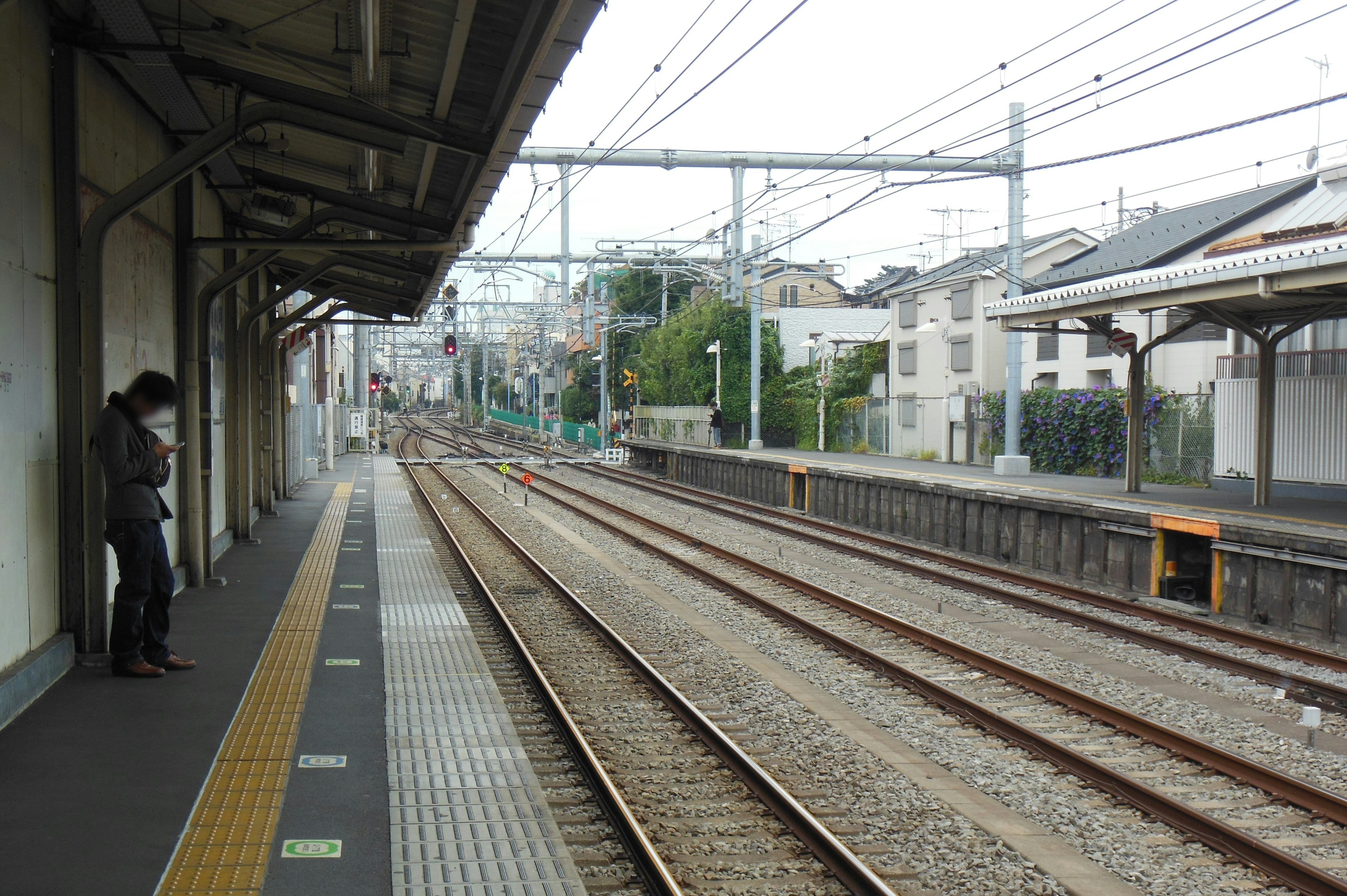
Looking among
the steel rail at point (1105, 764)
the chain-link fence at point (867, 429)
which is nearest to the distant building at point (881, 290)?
the chain-link fence at point (867, 429)

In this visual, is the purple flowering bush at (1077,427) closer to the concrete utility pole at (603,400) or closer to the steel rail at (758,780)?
the steel rail at (758,780)

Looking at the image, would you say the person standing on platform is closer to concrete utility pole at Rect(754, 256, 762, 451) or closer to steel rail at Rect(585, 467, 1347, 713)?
steel rail at Rect(585, 467, 1347, 713)

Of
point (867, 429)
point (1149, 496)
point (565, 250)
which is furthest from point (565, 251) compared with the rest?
point (1149, 496)

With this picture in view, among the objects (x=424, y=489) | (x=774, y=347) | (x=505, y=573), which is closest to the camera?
(x=505, y=573)

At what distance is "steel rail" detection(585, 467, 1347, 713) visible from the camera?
7664 mm

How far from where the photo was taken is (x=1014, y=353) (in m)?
20.9

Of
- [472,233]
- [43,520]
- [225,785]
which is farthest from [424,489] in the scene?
[225,785]

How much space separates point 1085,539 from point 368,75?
33.0ft

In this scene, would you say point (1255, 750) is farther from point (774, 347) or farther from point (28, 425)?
point (774, 347)

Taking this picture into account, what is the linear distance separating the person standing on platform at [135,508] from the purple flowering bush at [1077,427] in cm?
1847

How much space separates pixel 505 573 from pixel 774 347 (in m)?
27.7

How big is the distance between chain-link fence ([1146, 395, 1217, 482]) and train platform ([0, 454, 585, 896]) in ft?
51.6

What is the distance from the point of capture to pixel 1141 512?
11961 millimetres

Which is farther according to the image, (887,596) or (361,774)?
(887,596)
